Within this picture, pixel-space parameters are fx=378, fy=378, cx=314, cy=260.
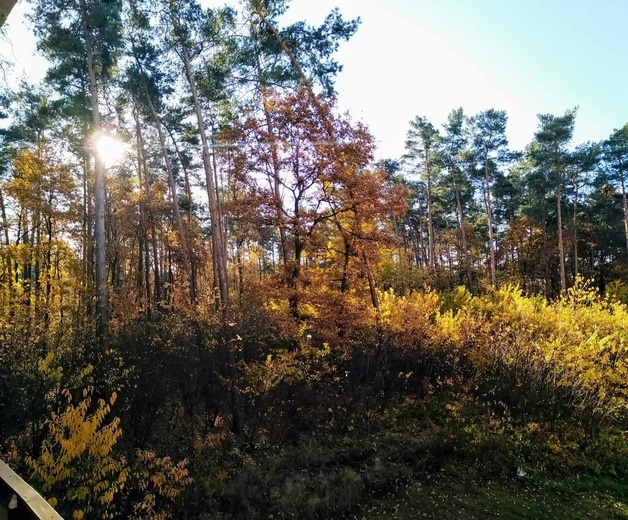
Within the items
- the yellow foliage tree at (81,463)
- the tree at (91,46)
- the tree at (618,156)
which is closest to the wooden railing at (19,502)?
the yellow foliage tree at (81,463)

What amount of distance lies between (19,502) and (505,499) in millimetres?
6758

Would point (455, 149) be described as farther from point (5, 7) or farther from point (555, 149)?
point (5, 7)

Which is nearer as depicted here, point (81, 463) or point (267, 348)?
point (81, 463)

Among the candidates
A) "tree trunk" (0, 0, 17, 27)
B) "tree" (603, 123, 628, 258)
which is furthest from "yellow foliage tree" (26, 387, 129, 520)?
"tree" (603, 123, 628, 258)

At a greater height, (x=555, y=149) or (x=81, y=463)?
(x=555, y=149)

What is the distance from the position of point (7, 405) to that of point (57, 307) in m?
6.75

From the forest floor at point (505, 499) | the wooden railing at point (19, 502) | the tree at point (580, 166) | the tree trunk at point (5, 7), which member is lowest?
the forest floor at point (505, 499)

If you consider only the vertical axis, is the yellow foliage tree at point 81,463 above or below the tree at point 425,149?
below

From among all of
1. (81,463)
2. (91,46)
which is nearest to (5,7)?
(81,463)

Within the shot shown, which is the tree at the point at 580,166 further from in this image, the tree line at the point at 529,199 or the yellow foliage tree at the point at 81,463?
the yellow foliage tree at the point at 81,463

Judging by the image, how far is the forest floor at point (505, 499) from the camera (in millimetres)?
5730

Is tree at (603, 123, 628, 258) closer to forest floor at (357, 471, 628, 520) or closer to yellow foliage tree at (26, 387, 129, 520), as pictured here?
forest floor at (357, 471, 628, 520)

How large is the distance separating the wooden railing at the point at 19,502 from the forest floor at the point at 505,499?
196 inches

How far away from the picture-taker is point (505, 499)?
614cm
